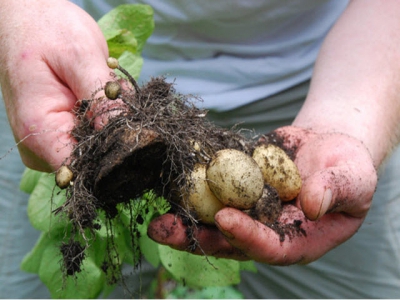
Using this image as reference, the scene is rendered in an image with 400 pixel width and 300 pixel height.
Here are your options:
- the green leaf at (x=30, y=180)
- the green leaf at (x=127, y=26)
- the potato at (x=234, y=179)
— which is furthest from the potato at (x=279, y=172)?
the green leaf at (x=30, y=180)

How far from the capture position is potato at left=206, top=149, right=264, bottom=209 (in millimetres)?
1130

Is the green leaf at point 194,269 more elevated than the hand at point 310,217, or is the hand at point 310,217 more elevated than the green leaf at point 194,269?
the hand at point 310,217

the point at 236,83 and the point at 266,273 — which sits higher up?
the point at 236,83

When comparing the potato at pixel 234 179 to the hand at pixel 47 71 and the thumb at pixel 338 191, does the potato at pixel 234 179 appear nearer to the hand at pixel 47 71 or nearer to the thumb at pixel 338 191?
the thumb at pixel 338 191

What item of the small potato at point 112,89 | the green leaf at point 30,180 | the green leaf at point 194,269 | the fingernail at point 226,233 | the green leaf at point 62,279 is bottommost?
the green leaf at point 62,279

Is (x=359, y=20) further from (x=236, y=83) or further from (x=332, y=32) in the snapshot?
(x=236, y=83)

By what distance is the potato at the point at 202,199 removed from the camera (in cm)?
117

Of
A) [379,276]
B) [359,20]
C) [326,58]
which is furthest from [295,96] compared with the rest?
[379,276]

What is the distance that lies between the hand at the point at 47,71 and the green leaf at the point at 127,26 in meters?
0.29

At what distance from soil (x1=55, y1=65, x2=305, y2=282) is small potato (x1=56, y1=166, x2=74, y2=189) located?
15mm

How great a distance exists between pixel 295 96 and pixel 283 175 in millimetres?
689

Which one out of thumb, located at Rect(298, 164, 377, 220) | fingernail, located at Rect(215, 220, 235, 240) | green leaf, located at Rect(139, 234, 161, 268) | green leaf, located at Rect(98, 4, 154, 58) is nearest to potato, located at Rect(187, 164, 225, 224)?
fingernail, located at Rect(215, 220, 235, 240)

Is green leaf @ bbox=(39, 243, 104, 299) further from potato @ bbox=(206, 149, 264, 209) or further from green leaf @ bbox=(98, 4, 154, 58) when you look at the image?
green leaf @ bbox=(98, 4, 154, 58)

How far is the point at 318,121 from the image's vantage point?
1.54 m
